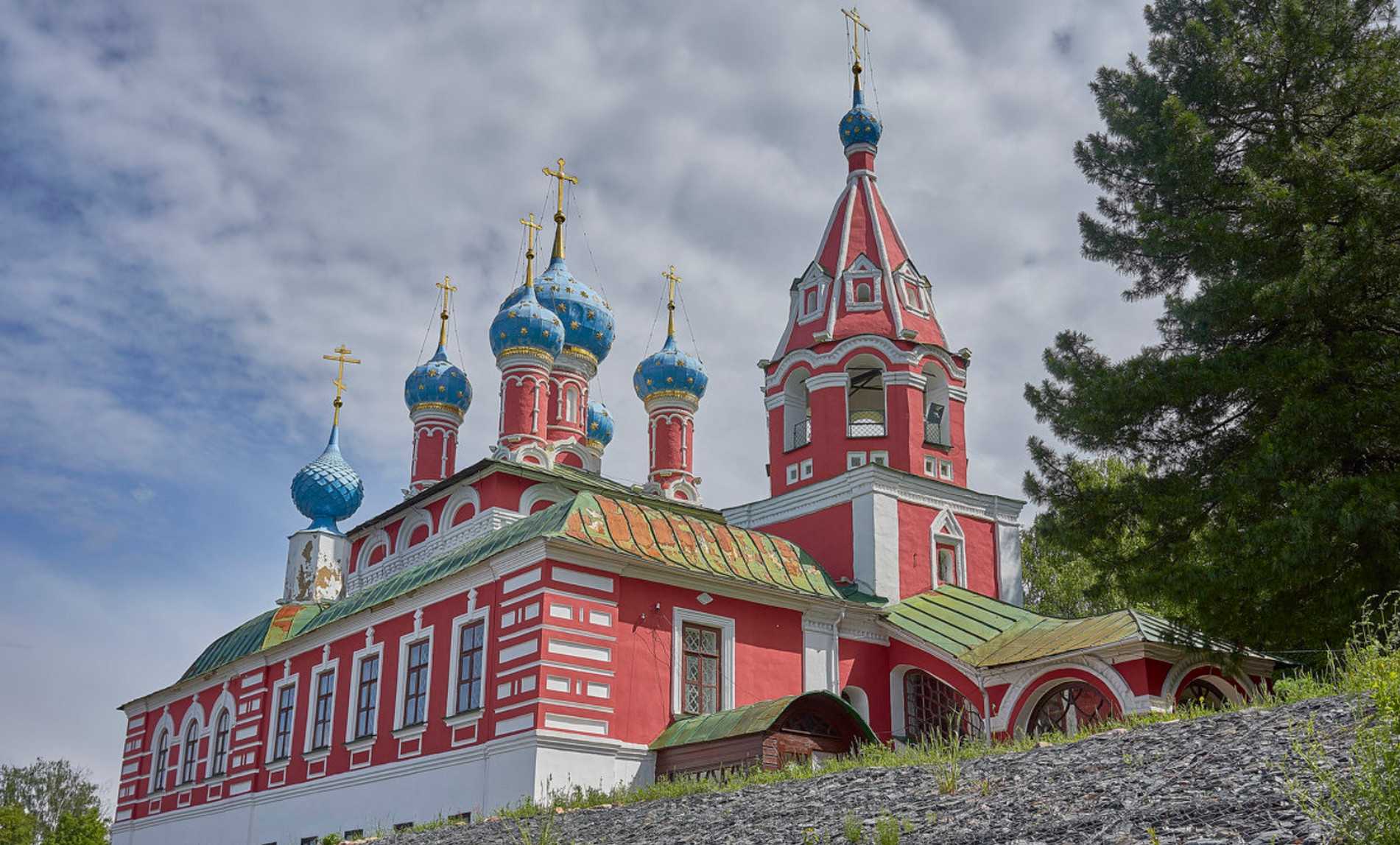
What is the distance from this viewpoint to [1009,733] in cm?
1764

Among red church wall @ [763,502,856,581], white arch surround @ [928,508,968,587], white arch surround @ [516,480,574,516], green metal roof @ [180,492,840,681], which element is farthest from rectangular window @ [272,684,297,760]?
white arch surround @ [928,508,968,587]

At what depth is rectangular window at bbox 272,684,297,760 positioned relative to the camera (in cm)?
2212

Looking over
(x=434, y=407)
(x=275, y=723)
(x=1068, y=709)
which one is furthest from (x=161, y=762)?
(x=1068, y=709)

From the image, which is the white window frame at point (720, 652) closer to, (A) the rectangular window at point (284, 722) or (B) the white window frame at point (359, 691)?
(B) the white window frame at point (359, 691)

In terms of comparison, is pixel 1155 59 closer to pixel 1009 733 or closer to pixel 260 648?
pixel 1009 733

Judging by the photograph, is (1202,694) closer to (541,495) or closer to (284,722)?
(541,495)

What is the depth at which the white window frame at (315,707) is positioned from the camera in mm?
20734

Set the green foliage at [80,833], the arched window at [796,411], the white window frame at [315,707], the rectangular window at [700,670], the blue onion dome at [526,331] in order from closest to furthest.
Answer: the rectangular window at [700,670]
the white window frame at [315,707]
the arched window at [796,411]
the blue onion dome at [526,331]
the green foliage at [80,833]

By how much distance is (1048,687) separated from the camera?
58.1 ft

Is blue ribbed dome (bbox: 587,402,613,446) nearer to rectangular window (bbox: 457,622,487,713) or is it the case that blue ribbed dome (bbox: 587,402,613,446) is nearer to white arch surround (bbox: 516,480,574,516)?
white arch surround (bbox: 516,480,574,516)

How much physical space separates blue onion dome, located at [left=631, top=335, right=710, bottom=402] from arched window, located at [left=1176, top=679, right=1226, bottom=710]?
1823 centimetres

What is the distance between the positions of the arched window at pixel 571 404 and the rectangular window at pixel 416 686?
12.5 metres

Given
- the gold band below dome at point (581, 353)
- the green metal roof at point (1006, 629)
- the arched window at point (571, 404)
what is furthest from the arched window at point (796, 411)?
the gold band below dome at point (581, 353)

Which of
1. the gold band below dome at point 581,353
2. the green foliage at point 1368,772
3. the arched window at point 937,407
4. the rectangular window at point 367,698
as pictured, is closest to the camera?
the green foliage at point 1368,772
